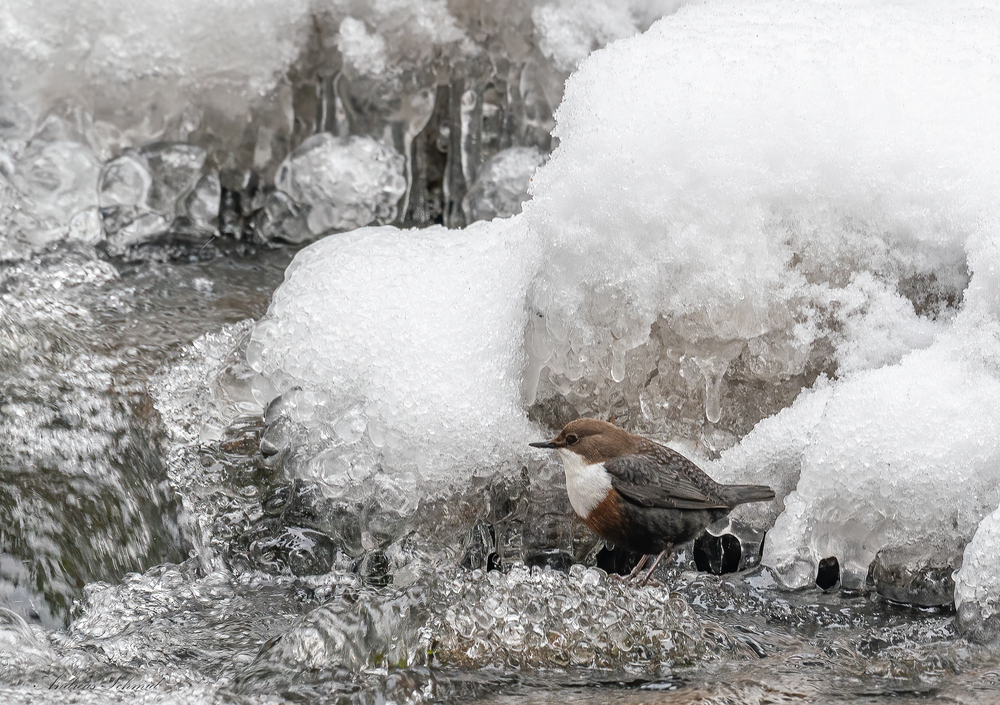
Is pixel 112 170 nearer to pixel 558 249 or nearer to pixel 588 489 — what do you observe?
pixel 558 249

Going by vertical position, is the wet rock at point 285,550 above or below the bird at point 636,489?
below

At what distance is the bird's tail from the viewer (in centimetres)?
310

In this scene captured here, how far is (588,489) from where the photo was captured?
3.09m

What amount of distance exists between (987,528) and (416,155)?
12.0ft

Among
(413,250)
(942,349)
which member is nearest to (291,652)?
(413,250)

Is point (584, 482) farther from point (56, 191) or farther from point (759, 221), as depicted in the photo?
point (56, 191)

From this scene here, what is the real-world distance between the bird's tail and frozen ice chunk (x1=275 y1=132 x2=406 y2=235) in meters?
2.84

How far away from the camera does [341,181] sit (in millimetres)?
5176

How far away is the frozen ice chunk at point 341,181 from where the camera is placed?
5180mm

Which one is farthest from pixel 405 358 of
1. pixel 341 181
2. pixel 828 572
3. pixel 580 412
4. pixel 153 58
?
pixel 153 58

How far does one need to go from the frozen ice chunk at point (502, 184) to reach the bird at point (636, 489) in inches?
92.7

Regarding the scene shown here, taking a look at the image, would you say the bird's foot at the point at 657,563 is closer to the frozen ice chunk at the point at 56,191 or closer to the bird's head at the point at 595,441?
the bird's head at the point at 595,441

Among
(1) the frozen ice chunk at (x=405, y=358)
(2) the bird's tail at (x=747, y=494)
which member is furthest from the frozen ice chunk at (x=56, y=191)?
(2) the bird's tail at (x=747, y=494)

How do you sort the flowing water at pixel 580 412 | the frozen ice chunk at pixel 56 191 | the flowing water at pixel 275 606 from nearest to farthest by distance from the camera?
the flowing water at pixel 275 606, the flowing water at pixel 580 412, the frozen ice chunk at pixel 56 191
